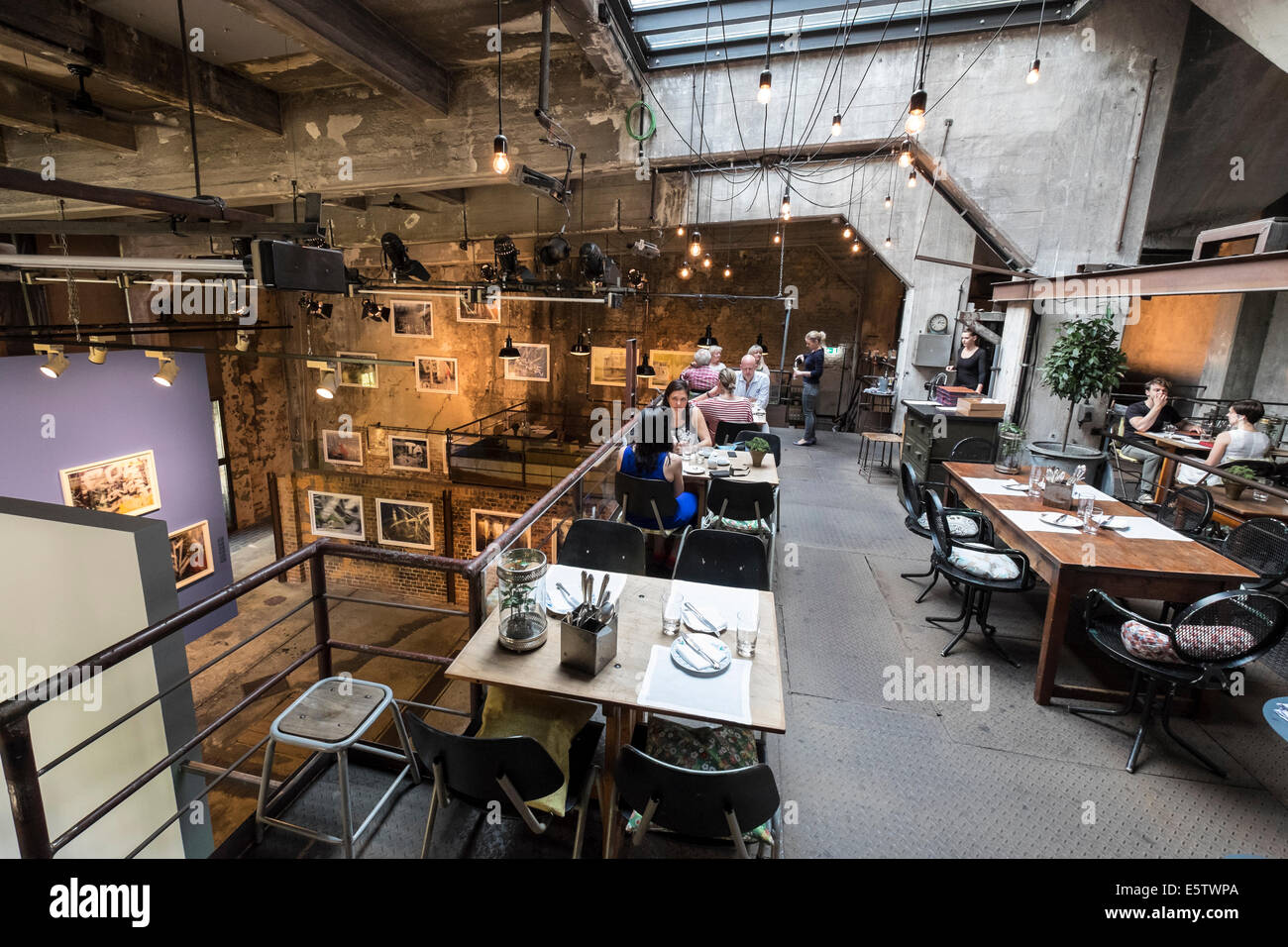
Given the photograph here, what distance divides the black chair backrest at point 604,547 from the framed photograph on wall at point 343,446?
11.8m

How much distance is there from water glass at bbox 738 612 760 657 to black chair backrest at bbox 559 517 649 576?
0.96m

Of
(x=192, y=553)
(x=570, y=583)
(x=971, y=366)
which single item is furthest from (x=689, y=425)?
(x=192, y=553)

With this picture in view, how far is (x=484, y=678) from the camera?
76.6 inches

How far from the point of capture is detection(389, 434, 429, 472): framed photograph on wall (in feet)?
42.3

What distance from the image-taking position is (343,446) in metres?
13.4

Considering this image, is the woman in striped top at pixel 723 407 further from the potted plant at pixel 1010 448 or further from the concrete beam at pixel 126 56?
the concrete beam at pixel 126 56

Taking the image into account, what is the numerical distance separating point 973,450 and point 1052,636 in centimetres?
281

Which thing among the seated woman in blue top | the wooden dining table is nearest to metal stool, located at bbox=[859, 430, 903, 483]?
the seated woman in blue top

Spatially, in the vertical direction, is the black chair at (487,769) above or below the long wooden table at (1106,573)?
below

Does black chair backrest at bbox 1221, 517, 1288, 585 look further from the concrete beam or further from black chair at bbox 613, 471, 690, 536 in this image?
the concrete beam

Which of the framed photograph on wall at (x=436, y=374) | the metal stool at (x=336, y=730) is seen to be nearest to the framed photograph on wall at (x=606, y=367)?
the framed photograph on wall at (x=436, y=374)

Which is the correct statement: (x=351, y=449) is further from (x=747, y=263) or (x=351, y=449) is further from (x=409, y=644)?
(x=747, y=263)

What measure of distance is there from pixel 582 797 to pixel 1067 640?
354 cm

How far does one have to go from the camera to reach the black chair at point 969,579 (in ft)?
11.5
